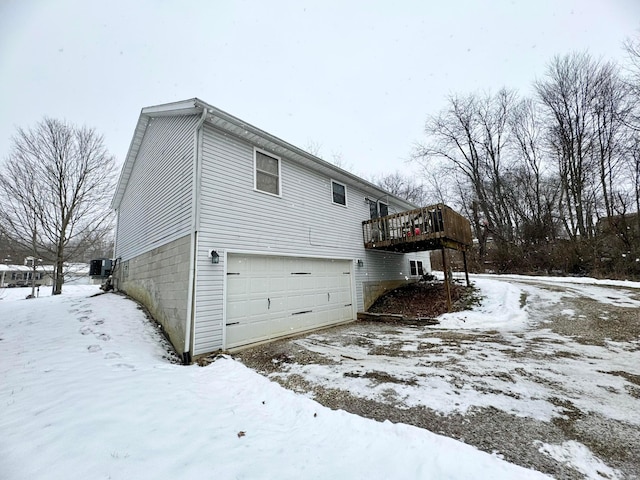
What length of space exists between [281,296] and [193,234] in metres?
2.70

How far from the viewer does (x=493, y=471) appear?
186cm

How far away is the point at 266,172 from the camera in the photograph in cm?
700

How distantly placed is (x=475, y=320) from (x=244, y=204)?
7.08 m

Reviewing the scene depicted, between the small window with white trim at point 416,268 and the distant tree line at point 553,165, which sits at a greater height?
the distant tree line at point 553,165

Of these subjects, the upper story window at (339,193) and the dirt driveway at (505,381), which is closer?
the dirt driveway at (505,381)

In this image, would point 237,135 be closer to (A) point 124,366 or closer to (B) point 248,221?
(B) point 248,221

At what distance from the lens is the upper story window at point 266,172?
22.3ft

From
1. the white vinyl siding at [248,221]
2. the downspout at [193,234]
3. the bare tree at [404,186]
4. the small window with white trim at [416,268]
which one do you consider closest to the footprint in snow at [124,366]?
the downspout at [193,234]

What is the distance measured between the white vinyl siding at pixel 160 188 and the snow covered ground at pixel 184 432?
302 centimetres

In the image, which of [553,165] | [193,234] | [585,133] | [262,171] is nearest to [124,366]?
[193,234]

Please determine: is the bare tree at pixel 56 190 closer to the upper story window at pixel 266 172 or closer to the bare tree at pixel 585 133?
the upper story window at pixel 266 172

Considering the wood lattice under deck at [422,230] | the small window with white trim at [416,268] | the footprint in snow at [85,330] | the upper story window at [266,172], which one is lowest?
the footprint in snow at [85,330]

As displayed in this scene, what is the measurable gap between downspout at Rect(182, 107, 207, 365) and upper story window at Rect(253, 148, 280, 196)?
1439 millimetres

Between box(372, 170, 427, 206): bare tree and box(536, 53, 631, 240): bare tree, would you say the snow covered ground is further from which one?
box(372, 170, 427, 206): bare tree
